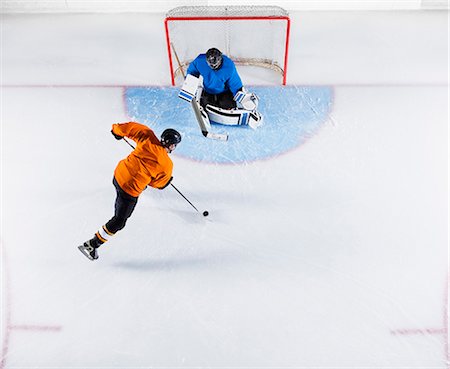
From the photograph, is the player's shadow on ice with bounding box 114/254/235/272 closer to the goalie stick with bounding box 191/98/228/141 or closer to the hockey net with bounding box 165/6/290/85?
the goalie stick with bounding box 191/98/228/141

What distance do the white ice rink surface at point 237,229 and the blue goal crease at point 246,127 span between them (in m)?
0.09

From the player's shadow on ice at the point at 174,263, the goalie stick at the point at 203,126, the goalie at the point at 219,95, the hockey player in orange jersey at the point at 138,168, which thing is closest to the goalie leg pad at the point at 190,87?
the goalie at the point at 219,95

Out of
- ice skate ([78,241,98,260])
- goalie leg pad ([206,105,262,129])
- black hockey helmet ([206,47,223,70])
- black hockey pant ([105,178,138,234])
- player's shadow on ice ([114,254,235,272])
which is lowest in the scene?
player's shadow on ice ([114,254,235,272])

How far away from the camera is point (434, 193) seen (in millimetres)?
3182

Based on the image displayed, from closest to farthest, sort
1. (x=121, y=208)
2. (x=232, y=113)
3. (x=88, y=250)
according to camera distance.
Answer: (x=121, y=208), (x=88, y=250), (x=232, y=113)

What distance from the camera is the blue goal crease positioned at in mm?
3344

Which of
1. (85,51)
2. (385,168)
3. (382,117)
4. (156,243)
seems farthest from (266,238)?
(85,51)

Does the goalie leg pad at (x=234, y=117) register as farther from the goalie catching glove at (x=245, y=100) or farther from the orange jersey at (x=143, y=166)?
the orange jersey at (x=143, y=166)

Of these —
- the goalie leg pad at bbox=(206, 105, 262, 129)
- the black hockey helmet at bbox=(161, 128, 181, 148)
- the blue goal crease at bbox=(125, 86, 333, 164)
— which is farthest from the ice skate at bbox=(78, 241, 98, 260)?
the goalie leg pad at bbox=(206, 105, 262, 129)

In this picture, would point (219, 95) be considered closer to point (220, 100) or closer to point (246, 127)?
point (220, 100)

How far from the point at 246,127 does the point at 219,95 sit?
29 cm

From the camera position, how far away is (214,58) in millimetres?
3070

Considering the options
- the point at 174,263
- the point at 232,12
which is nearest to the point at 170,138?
the point at 174,263

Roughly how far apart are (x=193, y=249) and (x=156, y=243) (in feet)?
0.72
